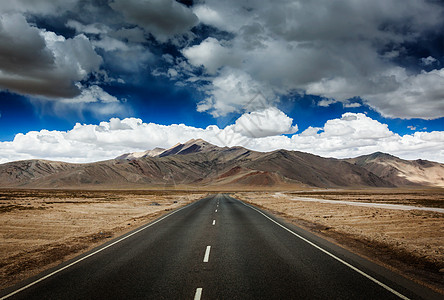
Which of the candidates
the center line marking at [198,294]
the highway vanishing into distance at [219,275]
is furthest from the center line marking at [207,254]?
the center line marking at [198,294]

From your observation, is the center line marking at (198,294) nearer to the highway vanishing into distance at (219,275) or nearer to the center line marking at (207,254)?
the highway vanishing into distance at (219,275)

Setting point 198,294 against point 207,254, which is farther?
point 207,254

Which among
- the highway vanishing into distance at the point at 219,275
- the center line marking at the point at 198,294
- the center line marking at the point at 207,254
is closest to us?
the center line marking at the point at 198,294

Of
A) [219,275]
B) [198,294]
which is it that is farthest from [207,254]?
[198,294]

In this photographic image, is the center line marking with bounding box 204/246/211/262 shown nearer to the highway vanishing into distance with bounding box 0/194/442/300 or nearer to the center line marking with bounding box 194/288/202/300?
the highway vanishing into distance with bounding box 0/194/442/300

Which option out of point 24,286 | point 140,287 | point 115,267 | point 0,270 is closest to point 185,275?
Result: point 140,287

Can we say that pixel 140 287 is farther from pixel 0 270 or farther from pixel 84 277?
pixel 0 270

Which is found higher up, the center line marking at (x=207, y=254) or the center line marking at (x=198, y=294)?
the center line marking at (x=198, y=294)

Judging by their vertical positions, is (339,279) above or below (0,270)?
above

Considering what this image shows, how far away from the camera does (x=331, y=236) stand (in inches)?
557

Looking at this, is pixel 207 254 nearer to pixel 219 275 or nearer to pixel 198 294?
pixel 219 275

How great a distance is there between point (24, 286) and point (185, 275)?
12.7ft

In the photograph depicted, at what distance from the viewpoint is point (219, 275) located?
7.40 metres

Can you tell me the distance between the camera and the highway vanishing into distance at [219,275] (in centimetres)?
621
